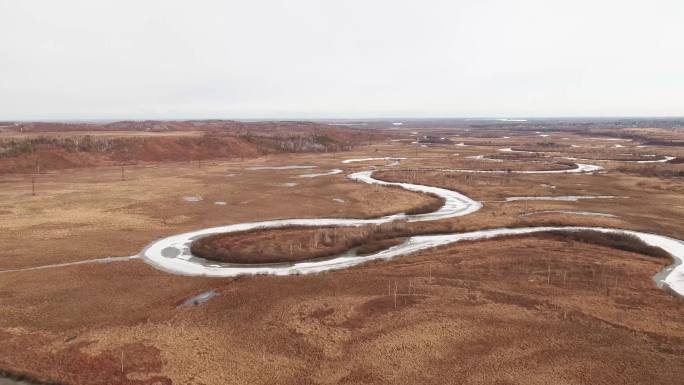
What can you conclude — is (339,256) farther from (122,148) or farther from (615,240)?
(122,148)

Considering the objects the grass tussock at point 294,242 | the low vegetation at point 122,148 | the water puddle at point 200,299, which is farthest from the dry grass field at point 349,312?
the low vegetation at point 122,148

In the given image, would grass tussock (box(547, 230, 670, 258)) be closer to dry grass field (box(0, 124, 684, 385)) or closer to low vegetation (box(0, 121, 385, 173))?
dry grass field (box(0, 124, 684, 385))

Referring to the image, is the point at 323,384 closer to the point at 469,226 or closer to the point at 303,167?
the point at 469,226

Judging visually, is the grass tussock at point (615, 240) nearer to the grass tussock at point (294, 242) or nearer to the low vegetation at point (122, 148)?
the grass tussock at point (294, 242)

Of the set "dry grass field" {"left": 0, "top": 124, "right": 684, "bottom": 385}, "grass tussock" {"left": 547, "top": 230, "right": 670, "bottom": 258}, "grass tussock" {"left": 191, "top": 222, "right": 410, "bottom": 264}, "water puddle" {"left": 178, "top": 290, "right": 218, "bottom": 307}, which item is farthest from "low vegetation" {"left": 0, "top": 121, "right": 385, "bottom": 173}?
"grass tussock" {"left": 547, "top": 230, "right": 670, "bottom": 258}

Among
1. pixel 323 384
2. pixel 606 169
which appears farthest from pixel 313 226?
pixel 606 169

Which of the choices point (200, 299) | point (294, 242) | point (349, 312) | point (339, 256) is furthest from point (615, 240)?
point (200, 299)
